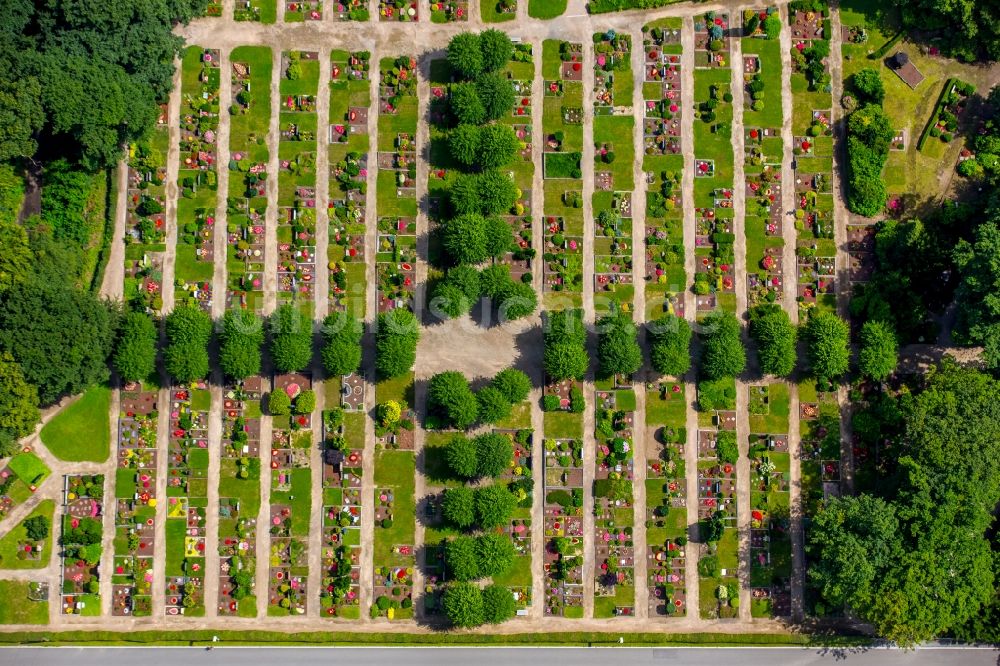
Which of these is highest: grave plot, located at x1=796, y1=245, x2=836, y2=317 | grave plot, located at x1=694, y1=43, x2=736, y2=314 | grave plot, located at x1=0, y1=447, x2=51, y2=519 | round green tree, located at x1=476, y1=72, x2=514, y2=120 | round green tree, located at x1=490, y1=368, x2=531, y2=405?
round green tree, located at x1=476, y1=72, x2=514, y2=120

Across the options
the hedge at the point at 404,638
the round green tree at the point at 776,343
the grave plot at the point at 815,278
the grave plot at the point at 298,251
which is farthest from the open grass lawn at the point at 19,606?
the grave plot at the point at 815,278

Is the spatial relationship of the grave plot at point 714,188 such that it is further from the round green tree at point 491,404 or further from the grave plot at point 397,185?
the grave plot at point 397,185

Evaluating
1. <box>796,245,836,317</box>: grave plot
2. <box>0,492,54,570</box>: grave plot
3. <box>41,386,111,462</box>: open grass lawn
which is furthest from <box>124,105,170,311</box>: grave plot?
<box>796,245,836,317</box>: grave plot

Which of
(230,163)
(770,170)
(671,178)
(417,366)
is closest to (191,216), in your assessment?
(230,163)

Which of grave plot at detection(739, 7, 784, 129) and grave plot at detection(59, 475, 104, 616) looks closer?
grave plot at detection(59, 475, 104, 616)

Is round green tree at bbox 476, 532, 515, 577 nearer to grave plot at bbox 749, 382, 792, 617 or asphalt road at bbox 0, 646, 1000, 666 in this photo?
asphalt road at bbox 0, 646, 1000, 666

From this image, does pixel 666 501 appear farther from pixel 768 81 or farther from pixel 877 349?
pixel 768 81
